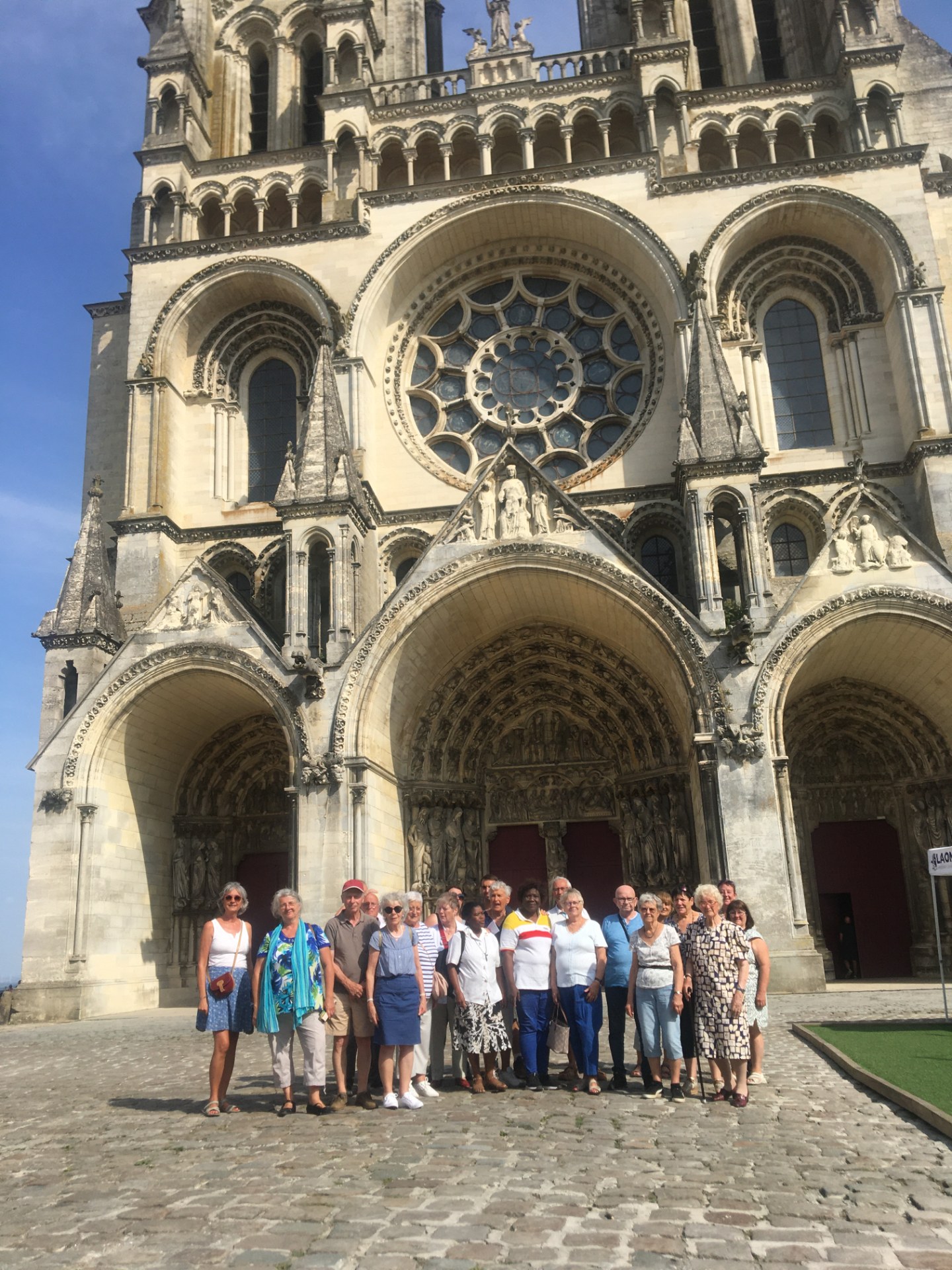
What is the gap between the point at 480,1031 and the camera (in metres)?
7.95

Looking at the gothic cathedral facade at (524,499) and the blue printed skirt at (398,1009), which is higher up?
the gothic cathedral facade at (524,499)

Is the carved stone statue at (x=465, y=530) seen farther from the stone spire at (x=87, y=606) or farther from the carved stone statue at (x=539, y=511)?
the stone spire at (x=87, y=606)

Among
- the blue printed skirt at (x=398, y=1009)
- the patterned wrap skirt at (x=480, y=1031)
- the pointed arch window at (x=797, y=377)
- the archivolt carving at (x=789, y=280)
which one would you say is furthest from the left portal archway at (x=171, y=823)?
the archivolt carving at (x=789, y=280)

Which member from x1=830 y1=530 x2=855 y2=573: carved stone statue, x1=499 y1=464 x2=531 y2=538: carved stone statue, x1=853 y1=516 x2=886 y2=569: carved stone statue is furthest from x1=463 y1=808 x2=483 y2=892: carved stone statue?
x1=853 y1=516 x2=886 y2=569: carved stone statue

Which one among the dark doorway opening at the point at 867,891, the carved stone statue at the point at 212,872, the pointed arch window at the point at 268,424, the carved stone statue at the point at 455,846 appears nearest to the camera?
the dark doorway opening at the point at 867,891

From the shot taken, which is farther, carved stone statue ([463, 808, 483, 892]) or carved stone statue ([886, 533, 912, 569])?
carved stone statue ([463, 808, 483, 892])

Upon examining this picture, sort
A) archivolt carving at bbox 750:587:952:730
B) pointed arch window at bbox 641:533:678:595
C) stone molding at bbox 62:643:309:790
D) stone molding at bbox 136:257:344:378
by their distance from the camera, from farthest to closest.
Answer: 1. stone molding at bbox 136:257:344:378
2. pointed arch window at bbox 641:533:678:595
3. stone molding at bbox 62:643:309:790
4. archivolt carving at bbox 750:587:952:730

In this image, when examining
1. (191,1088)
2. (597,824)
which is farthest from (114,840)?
(191,1088)

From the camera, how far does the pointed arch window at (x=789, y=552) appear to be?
1845 centimetres

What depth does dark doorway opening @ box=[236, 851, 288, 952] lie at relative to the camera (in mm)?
19828

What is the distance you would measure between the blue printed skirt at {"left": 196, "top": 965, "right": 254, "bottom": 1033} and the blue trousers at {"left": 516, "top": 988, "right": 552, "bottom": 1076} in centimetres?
216

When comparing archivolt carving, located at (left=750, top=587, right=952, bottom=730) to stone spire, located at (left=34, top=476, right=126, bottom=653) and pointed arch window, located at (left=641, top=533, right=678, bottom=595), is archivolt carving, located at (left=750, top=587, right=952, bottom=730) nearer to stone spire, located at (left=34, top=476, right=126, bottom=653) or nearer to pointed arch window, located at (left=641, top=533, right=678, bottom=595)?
pointed arch window, located at (left=641, top=533, right=678, bottom=595)

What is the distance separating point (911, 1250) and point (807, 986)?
10.9m

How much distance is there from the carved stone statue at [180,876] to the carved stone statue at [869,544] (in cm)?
1260
